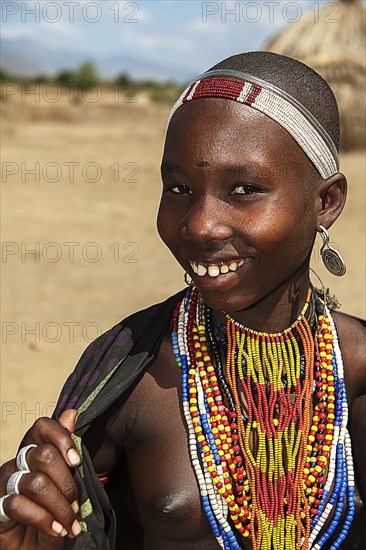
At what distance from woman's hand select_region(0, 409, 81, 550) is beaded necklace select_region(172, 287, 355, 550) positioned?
496 millimetres

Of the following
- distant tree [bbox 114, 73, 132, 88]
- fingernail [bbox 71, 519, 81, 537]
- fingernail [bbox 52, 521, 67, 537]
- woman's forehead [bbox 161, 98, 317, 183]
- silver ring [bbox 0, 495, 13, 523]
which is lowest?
fingernail [bbox 71, 519, 81, 537]

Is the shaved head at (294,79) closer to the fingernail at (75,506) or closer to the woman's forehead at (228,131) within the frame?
the woman's forehead at (228,131)

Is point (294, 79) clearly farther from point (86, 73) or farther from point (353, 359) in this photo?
point (86, 73)

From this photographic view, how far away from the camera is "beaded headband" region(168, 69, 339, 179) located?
1679mm

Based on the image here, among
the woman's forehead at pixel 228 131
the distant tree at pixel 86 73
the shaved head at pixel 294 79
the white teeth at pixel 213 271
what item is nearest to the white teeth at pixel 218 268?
the white teeth at pixel 213 271

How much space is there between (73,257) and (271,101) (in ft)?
20.1

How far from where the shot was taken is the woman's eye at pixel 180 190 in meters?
1.73

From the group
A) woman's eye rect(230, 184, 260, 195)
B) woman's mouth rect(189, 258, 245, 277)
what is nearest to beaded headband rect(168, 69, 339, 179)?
woman's eye rect(230, 184, 260, 195)

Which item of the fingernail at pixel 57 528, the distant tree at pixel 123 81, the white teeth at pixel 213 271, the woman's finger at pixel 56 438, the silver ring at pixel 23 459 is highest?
the distant tree at pixel 123 81

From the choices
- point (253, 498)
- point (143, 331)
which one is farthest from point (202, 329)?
point (253, 498)

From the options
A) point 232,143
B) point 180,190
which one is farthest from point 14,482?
point 232,143

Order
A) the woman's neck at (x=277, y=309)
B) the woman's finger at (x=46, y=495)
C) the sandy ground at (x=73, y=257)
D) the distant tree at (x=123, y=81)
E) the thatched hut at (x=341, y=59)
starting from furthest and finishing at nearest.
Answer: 1. the distant tree at (x=123, y=81)
2. the thatched hut at (x=341, y=59)
3. the sandy ground at (x=73, y=257)
4. the woman's neck at (x=277, y=309)
5. the woman's finger at (x=46, y=495)

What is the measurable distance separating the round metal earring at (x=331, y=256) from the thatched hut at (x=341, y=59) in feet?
41.3

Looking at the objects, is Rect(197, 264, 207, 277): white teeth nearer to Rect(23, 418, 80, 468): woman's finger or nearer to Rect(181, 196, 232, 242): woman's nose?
Rect(181, 196, 232, 242): woman's nose
